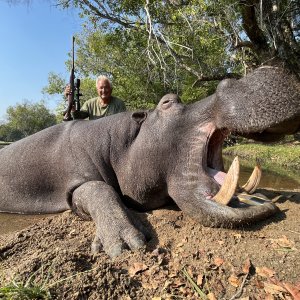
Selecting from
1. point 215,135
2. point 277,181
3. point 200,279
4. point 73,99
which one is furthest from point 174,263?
point 277,181

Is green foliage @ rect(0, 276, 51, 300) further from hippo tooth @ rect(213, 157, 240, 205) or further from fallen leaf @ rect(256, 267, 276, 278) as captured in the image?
hippo tooth @ rect(213, 157, 240, 205)

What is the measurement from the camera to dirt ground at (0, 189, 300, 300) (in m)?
1.92

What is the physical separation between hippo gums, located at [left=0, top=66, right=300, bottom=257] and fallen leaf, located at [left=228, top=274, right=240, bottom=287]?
69cm

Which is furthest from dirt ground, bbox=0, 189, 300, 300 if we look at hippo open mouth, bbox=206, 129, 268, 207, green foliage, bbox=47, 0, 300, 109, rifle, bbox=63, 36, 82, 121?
green foliage, bbox=47, 0, 300, 109

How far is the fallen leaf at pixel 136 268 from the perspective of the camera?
210 cm

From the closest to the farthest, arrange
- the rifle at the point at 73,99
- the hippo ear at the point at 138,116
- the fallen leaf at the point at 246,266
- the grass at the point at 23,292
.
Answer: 1. the grass at the point at 23,292
2. the fallen leaf at the point at 246,266
3. the hippo ear at the point at 138,116
4. the rifle at the point at 73,99

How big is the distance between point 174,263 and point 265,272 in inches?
22.2

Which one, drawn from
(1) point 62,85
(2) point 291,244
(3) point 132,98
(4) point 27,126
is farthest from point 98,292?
(4) point 27,126

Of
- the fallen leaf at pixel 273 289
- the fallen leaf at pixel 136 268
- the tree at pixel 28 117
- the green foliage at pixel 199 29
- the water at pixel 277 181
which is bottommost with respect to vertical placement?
the tree at pixel 28 117

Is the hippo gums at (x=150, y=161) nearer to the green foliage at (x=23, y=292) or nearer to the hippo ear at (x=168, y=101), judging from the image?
the hippo ear at (x=168, y=101)

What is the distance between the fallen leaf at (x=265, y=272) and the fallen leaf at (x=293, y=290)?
0.13 meters

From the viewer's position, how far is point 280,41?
1164 centimetres

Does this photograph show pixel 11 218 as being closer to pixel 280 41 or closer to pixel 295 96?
pixel 295 96

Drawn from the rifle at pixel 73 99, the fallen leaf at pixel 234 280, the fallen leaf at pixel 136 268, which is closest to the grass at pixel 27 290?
the fallen leaf at pixel 136 268
